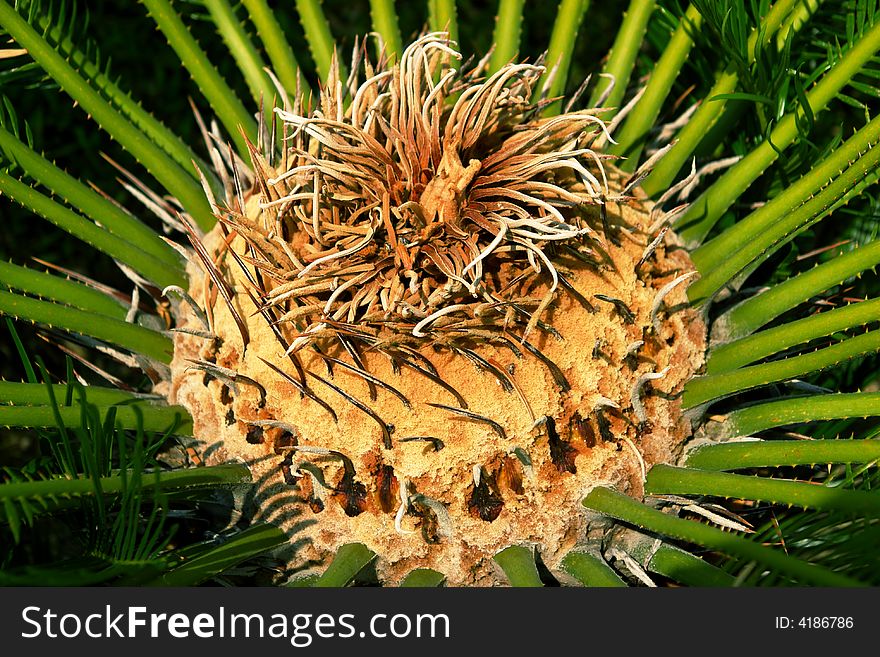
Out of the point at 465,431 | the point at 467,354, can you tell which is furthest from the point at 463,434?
the point at 467,354

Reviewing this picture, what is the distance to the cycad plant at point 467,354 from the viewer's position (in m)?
1.46

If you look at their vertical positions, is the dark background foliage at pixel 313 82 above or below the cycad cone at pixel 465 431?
above

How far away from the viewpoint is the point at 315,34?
205 centimetres

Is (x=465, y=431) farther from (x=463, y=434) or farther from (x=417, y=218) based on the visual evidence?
(x=417, y=218)

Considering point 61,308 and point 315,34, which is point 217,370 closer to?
point 61,308

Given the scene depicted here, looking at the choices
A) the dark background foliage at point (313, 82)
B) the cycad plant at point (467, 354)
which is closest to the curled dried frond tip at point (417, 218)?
the cycad plant at point (467, 354)

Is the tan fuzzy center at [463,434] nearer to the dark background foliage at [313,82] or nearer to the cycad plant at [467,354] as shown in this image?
the cycad plant at [467,354]

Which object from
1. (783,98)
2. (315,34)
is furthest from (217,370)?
(783,98)

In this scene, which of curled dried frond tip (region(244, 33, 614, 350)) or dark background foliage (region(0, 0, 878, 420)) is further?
dark background foliage (region(0, 0, 878, 420))

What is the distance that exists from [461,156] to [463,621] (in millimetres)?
755

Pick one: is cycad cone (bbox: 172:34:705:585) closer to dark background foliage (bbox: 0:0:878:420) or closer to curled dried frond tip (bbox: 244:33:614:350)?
curled dried frond tip (bbox: 244:33:614:350)

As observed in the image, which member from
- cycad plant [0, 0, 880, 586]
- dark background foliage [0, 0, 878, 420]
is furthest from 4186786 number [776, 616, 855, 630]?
dark background foliage [0, 0, 878, 420]

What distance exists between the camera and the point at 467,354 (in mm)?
1478

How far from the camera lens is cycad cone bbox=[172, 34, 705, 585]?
1.50 m
